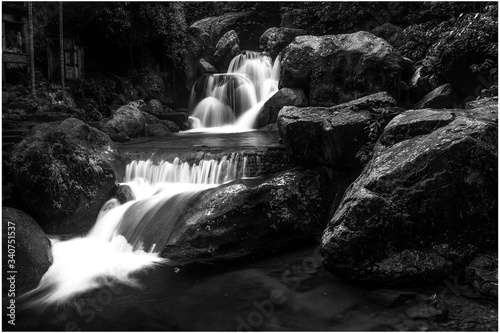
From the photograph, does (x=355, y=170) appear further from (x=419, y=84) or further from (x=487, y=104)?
(x=419, y=84)

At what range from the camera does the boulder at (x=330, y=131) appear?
6578mm

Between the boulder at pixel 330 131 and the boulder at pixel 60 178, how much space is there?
3.60 metres

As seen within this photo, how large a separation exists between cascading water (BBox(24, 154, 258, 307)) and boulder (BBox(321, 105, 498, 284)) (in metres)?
2.81

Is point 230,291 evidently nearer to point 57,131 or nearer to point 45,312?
point 45,312

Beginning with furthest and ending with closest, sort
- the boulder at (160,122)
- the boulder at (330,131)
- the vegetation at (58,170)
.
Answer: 1. the boulder at (160,122)
2. the vegetation at (58,170)
3. the boulder at (330,131)

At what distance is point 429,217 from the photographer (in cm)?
493

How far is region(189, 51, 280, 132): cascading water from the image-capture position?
46.1 ft

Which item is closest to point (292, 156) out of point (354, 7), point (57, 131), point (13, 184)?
point (57, 131)

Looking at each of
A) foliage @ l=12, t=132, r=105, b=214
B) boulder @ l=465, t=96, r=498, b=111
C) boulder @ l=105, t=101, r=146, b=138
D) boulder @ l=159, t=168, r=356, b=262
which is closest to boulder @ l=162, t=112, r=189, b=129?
boulder @ l=105, t=101, r=146, b=138

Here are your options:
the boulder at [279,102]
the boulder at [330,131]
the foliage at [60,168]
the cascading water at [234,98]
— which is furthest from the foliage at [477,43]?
the foliage at [60,168]

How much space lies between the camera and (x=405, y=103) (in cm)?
1056

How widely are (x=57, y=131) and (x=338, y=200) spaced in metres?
5.48

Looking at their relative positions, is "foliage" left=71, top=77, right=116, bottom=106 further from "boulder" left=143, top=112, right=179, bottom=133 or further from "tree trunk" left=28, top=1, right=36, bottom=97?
"tree trunk" left=28, top=1, right=36, bottom=97

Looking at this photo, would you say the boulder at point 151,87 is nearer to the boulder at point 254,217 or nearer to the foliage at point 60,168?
the foliage at point 60,168
